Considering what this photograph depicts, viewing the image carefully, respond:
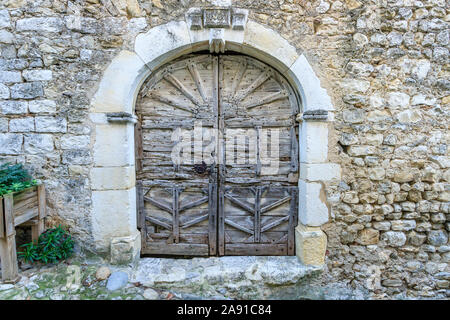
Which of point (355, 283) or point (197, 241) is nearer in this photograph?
point (355, 283)

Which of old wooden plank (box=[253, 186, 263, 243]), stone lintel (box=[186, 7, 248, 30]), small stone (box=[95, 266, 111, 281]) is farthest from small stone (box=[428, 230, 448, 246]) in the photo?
small stone (box=[95, 266, 111, 281])

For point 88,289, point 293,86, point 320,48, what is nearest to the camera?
point 88,289

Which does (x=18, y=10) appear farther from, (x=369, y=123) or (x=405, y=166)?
(x=405, y=166)

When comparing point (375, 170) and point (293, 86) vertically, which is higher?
point (293, 86)

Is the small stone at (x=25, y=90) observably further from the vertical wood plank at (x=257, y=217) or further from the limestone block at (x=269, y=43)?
the vertical wood plank at (x=257, y=217)

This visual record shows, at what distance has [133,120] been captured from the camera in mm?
2377

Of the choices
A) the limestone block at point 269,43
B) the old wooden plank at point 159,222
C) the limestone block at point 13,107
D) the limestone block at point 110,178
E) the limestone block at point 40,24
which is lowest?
the old wooden plank at point 159,222

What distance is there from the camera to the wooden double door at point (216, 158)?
2533 millimetres

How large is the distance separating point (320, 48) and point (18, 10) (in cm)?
305

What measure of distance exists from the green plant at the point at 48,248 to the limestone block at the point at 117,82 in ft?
4.30

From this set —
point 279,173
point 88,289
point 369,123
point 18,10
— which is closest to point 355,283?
point 279,173

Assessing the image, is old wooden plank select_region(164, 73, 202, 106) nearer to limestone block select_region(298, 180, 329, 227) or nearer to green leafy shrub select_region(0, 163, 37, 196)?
limestone block select_region(298, 180, 329, 227)

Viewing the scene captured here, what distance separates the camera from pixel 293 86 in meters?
2.50

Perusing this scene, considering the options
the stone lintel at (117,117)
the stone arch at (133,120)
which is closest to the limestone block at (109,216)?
the stone arch at (133,120)
